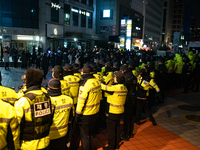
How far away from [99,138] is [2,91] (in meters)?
3.59

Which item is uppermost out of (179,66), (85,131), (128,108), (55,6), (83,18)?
(55,6)

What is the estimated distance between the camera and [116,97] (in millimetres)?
4859

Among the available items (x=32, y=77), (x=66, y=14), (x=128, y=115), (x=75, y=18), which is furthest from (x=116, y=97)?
(x=75, y=18)

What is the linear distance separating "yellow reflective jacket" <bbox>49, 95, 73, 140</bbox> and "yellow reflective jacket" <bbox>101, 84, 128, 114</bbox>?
4.65 ft

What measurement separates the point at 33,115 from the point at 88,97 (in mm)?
1715

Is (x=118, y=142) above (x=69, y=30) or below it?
below

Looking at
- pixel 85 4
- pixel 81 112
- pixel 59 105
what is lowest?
pixel 81 112

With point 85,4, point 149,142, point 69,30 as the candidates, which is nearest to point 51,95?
point 149,142

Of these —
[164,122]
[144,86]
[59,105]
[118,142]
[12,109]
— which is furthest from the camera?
[164,122]

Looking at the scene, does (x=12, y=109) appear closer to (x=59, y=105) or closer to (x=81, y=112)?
(x=59, y=105)

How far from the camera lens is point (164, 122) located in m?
7.39

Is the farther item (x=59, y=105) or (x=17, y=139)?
(x=59, y=105)

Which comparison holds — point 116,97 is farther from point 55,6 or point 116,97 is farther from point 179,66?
point 55,6

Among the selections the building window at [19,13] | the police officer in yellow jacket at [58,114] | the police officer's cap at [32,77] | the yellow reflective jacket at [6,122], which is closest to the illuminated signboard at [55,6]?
the building window at [19,13]
